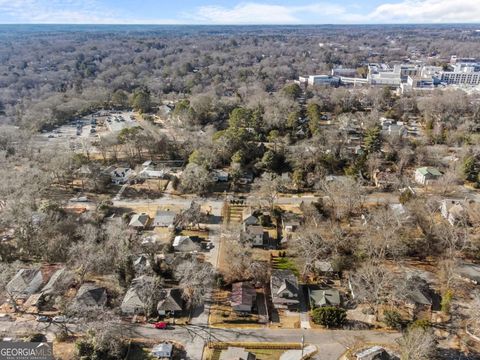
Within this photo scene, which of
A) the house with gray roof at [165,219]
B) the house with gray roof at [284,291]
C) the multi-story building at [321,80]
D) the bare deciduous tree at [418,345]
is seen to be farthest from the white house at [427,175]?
the multi-story building at [321,80]

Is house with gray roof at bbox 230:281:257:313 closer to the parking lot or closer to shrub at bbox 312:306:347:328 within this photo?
shrub at bbox 312:306:347:328

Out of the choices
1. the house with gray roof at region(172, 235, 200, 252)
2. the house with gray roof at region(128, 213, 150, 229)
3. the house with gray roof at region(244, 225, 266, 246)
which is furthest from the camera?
the house with gray roof at region(128, 213, 150, 229)

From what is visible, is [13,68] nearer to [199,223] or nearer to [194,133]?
[194,133]

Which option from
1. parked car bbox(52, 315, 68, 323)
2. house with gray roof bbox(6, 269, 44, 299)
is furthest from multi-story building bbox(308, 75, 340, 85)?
parked car bbox(52, 315, 68, 323)

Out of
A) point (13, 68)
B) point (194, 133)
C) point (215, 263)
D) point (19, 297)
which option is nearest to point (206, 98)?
point (194, 133)

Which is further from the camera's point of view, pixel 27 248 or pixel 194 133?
pixel 194 133

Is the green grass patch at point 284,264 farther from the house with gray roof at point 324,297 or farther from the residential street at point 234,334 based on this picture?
the residential street at point 234,334
